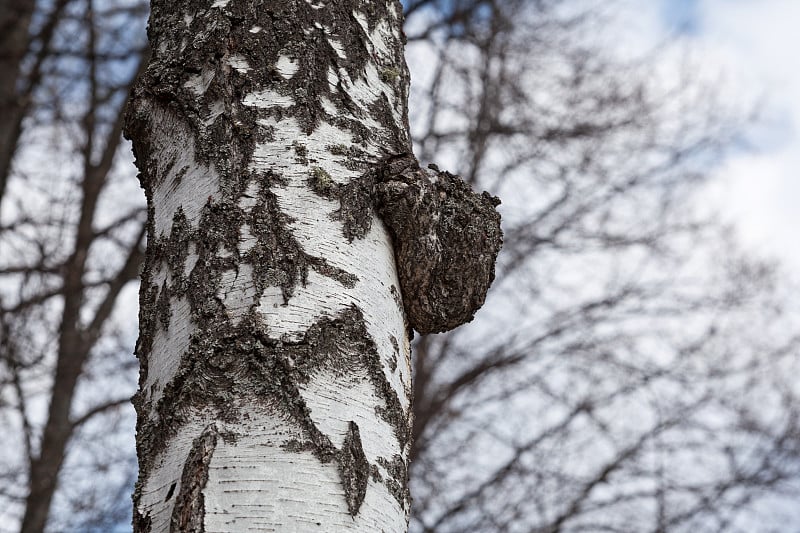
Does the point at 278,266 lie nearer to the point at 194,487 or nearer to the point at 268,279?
the point at 268,279

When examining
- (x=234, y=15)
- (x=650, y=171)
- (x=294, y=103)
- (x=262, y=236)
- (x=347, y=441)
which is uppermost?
(x=650, y=171)

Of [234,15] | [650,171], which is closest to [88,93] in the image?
[650,171]

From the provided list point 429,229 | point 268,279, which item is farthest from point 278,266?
point 429,229

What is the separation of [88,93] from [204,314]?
752cm

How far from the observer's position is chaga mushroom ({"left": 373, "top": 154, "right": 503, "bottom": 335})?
1.42 metres

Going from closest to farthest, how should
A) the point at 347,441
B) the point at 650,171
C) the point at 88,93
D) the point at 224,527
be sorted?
the point at 224,527 → the point at 347,441 → the point at 88,93 → the point at 650,171

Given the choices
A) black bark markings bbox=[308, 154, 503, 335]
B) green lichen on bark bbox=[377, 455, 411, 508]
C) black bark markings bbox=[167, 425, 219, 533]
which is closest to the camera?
black bark markings bbox=[167, 425, 219, 533]

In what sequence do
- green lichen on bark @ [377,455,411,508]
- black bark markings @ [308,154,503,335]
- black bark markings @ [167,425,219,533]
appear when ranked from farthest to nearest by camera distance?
black bark markings @ [308,154,503,335] → green lichen on bark @ [377,455,411,508] → black bark markings @ [167,425,219,533]

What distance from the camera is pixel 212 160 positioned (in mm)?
1371

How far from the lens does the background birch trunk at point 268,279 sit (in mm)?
1143

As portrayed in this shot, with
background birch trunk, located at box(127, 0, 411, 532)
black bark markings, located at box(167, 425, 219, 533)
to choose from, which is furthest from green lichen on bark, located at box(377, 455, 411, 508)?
black bark markings, located at box(167, 425, 219, 533)

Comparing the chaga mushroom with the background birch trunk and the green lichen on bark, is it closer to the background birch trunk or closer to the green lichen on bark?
the background birch trunk

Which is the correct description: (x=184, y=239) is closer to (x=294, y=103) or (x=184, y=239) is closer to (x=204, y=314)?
(x=204, y=314)

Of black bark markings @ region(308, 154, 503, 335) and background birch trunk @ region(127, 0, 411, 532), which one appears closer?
background birch trunk @ region(127, 0, 411, 532)
